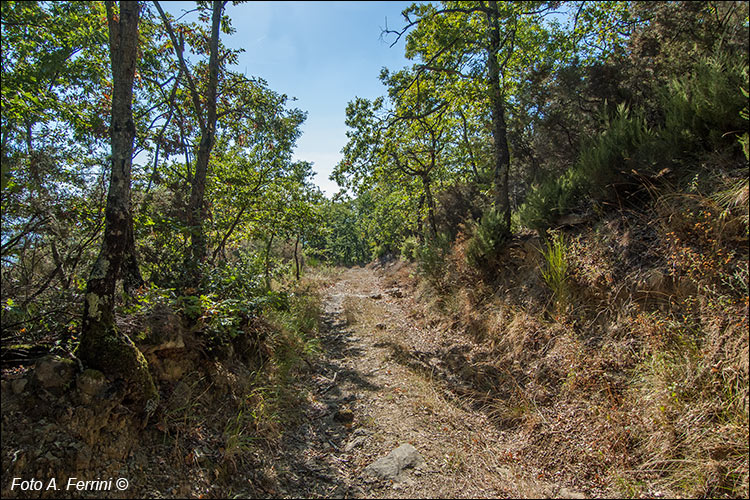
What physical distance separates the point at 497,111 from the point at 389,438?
7.40 metres

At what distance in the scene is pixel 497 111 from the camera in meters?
7.55

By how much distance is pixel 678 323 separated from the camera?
3297 mm

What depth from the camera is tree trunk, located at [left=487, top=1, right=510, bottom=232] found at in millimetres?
6996

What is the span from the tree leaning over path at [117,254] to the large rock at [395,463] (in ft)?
7.46

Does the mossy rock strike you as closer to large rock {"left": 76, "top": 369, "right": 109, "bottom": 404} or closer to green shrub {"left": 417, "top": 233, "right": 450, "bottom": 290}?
large rock {"left": 76, "top": 369, "right": 109, "bottom": 404}

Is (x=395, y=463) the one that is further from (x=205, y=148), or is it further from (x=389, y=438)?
(x=205, y=148)

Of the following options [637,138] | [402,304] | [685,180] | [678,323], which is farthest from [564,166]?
[402,304]

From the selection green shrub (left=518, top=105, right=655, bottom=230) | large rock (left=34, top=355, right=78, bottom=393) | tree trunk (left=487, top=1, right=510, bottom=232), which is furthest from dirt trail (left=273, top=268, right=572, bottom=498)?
tree trunk (left=487, top=1, right=510, bottom=232)

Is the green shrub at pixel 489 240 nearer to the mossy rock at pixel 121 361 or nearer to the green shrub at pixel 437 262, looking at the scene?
the green shrub at pixel 437 262

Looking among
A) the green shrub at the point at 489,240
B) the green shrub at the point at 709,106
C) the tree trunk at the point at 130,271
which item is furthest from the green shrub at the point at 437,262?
the tree trunk at the point at 130,271

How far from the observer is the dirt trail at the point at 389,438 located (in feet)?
9.88

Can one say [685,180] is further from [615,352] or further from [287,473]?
[287,473]

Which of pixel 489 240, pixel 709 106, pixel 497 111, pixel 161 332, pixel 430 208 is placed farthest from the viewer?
pixel 430 208

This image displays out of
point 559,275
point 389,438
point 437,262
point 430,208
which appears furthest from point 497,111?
point 389,438
